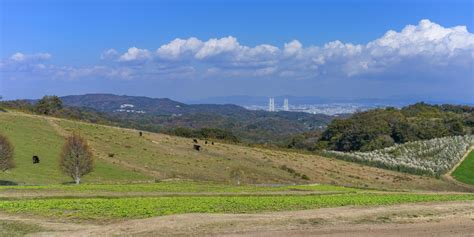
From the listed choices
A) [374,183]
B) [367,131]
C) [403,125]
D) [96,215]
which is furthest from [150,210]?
[403,125]

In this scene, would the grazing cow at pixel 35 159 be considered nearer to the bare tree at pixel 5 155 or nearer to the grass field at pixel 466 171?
the bare tree at pixel 5 155

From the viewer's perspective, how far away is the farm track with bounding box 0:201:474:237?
71.7 feet

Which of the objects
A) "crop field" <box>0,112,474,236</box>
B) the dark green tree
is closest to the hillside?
"crop field" <box>0,112,474,236</box>

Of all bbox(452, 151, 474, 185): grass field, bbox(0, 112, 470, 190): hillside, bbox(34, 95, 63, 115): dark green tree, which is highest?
bbox(34, 95, 63, 115): dark green tree

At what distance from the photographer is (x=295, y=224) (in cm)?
2409

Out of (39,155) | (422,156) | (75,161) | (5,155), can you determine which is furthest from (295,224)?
(422,156)

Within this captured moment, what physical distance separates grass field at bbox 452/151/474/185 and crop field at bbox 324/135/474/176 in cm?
152

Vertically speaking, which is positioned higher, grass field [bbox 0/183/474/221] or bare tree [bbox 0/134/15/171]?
bare tree [bbox 0/134/15/171]

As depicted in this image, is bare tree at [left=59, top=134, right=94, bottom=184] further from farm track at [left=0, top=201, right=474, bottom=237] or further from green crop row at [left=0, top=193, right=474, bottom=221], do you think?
farm track at [left=0, top=201, right=474, bottom=237]

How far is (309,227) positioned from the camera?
23.8m

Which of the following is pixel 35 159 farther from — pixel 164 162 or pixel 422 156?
pixel 422 156

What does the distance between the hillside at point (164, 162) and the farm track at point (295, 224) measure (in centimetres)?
2714

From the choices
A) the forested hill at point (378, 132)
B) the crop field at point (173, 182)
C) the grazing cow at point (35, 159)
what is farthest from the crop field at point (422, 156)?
the grazing cow at point (35, 159)

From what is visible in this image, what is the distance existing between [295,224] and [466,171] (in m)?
80.3
